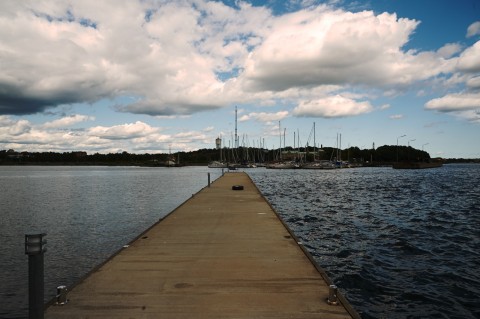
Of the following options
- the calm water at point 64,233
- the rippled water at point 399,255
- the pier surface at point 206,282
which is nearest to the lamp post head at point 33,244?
the pier surface at point 206,282

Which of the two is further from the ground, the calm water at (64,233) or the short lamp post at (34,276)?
the short lamp post at (34,276)

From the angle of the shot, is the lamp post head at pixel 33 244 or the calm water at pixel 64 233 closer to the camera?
the lamp post head at pixel 33 244

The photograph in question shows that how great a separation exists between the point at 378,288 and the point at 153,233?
7.35 metres

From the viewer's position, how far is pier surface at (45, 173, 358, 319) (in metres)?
5.98

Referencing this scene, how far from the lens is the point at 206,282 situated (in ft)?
24.2

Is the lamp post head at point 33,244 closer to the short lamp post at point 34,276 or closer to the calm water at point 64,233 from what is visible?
the short lamp post at point 34,276

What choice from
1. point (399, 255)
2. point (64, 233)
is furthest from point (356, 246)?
point (64, 233)

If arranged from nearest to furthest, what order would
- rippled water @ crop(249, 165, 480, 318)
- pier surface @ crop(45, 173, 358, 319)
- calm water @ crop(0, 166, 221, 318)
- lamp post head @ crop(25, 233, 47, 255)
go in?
lamp post head @ crop(25, 233, 47, 255) → pier surface @ crop(45, 173, 358, 319) → rippled water @ crop(249, 165, 480, 318) → calm water @ crop(0, 166, 221, 318)

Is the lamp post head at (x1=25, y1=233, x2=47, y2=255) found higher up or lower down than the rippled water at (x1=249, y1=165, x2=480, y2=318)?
higher up

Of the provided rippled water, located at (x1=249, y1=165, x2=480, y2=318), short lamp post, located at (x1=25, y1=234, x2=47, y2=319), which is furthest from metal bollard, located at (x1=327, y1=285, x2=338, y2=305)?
short lamp post, located at (x1=25, y1=234, x2=47, y2=319)

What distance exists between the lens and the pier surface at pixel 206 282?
598cm

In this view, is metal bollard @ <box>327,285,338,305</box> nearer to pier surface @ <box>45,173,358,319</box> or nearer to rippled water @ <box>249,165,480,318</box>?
pier surface @ <box>45,173,358,319</box>

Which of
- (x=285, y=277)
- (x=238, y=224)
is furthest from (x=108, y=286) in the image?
(x=238, y=224)

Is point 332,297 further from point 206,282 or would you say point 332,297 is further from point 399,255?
point 399,255
